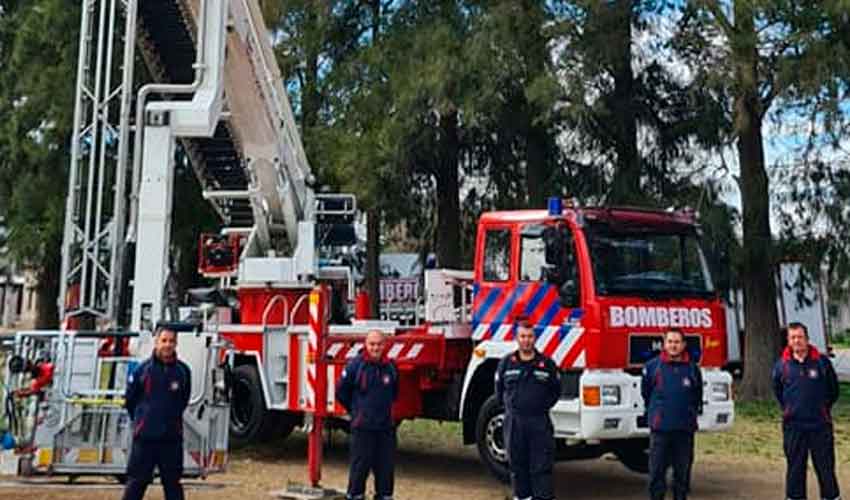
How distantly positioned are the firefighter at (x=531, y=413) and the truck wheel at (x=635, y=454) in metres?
2.43

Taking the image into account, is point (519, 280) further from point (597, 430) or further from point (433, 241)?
point (433, 241)

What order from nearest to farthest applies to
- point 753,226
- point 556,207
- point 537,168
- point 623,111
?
point 556,207 → point 753,226 → point 623,111 → point 537,168

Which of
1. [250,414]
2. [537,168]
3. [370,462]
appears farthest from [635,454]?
[537,168]

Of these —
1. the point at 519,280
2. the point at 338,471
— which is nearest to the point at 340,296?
the point at 338,471

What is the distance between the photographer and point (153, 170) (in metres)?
9.07

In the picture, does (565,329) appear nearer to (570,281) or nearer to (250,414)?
(570,281)

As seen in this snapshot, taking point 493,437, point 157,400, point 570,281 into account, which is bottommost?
point 493,437

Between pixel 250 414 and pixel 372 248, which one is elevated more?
pixel 372 248

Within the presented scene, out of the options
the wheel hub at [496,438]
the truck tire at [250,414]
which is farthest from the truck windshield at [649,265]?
the truck tire at [250,414]

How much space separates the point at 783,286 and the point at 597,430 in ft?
42.6

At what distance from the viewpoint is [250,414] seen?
12250mm

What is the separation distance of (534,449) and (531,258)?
213 cm

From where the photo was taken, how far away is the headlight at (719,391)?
9.98 metres

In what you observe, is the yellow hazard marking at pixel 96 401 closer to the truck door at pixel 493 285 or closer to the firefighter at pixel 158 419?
the firefighter at pixel 158 419
